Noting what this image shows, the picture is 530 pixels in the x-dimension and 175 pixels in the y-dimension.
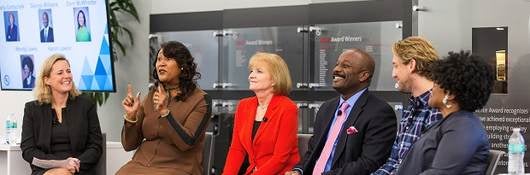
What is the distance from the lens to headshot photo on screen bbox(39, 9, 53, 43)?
732 centimetres

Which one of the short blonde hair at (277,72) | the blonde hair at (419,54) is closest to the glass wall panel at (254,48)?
the short blonde hair at (277,72)

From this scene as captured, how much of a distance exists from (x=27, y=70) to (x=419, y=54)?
14.0 feet

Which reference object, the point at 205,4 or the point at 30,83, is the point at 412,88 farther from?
the point at 30,83

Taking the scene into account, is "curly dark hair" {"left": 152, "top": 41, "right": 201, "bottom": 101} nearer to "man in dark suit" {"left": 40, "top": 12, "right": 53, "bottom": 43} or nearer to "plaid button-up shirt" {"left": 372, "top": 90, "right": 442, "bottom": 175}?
"plaid button-up shirt" {"left": 372, "top": 90, "right": 442, "bottom": 175}

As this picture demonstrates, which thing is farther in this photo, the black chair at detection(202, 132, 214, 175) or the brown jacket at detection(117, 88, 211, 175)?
the black chair at detection(202, 132, 214, 175)

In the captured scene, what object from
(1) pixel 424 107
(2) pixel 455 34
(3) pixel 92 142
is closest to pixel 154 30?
(3) pixel 92 142

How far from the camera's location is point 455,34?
5.44 meters

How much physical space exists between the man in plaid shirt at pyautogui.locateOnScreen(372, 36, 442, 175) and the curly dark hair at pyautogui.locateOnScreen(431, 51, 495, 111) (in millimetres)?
388

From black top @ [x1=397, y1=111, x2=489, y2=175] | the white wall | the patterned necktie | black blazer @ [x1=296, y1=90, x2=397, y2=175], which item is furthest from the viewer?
the white wall

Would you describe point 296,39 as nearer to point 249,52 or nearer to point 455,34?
point 249,52

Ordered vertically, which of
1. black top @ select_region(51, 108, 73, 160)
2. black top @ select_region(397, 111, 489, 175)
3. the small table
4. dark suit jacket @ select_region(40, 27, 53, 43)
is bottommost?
the small table

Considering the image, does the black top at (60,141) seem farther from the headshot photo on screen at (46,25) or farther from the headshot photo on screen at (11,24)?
the headshot photo on screen at (11,24)

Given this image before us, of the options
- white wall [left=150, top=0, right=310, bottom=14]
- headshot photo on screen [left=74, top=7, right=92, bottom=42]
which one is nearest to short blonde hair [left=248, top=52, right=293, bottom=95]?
white wall [left=150, top=0, right=310, bottom=14]

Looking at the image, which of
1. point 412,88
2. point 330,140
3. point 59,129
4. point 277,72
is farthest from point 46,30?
point 412,88
